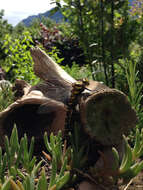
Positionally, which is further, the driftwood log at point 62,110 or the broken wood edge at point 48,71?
the broken wood edge at point 48,71

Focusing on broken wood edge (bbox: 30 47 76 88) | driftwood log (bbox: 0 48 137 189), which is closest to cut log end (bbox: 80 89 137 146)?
driftwood log (bbox: 0 48 137 189)

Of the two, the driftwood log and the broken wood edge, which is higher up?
the broken wood edge

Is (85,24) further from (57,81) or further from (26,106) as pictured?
(26,106)

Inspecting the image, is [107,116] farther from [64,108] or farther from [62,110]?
[62,110]

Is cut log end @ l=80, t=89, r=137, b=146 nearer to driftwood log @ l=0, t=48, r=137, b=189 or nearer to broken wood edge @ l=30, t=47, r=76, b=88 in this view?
driftwood log @ l=0, t=48, r=137, b=189

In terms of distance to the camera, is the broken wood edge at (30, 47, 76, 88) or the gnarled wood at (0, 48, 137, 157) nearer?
the gnarled wood at (0, 48, 137, 157)

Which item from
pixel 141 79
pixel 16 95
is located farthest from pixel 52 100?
pixel 141 79

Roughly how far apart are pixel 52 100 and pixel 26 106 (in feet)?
1.02

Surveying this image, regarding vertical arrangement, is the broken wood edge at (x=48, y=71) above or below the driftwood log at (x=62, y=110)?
above

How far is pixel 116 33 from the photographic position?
325 centimetres

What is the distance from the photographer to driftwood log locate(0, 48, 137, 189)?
4.54 feet

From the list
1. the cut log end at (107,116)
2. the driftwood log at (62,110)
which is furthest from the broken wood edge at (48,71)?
the cut log end at (107,116)

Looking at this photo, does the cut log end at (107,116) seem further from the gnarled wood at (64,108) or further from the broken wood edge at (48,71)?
the broken wood edge at (48,71)

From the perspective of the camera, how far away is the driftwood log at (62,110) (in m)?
1.38
